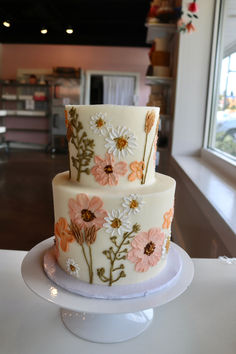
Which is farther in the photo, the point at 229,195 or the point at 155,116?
the point at 229,195

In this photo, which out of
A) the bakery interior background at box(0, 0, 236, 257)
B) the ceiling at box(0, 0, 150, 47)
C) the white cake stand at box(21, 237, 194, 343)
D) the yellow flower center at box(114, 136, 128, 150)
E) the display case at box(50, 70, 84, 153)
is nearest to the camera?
the white cake stand at box(21, 237, 194, 343)

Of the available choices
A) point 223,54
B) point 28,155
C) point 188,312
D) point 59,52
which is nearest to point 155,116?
point 188,312

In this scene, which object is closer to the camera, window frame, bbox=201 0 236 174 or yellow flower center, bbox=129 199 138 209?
yellow flower center, bbox=129 199 138 209

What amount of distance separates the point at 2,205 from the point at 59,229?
3493 mm

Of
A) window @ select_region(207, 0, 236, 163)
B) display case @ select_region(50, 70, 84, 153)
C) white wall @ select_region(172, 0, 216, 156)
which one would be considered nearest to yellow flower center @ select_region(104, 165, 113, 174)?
window @ select_region(207, 0, 236, 163)

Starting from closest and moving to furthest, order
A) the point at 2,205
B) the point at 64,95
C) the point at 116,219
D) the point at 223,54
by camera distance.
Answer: the point at 116,219 → the point at 223,54 → the point at 2,205 → the point at 64,95

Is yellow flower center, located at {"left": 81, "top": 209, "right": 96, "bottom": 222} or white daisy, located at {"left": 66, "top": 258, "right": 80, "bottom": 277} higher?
yellow flower center, located at {"left": 81, "top": 209, "right": 96, "bottom": 222}

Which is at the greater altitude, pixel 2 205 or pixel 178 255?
pixel 178 255

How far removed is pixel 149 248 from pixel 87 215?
0.59 feet

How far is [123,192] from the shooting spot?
0.77m

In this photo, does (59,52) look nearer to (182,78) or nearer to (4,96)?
(4,96)

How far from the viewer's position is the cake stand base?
74 centimetres

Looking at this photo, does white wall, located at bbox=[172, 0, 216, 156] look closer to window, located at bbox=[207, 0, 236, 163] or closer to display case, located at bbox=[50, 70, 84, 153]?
window, located at bbox=[207, 0, 236, 163]

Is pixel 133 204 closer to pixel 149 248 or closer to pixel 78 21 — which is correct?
pixel 149 248
